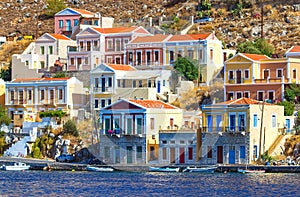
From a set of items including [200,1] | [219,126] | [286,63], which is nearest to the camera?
[219,126]

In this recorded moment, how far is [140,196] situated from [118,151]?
57.4 ft

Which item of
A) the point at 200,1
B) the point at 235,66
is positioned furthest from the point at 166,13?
the point at 235,66

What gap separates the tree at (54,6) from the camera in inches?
4890

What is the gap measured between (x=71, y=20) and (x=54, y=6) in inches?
489

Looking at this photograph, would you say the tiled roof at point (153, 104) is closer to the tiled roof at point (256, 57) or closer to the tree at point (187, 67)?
the tree at point (187, 67)

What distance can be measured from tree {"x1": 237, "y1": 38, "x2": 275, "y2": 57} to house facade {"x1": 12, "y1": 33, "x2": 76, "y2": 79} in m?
13.7

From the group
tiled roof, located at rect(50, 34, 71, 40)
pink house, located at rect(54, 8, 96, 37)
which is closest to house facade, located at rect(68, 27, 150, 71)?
tiled roof, located at rect(50, 34, 71, 40)

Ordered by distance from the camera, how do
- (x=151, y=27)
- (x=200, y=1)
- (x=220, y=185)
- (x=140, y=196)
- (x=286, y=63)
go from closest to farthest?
(x=140, y=196)
(x=220, y=185)
(x=286, y=63)
(x=151, y=27)
(x=200, y=1)

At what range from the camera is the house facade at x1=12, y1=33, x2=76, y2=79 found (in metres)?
105

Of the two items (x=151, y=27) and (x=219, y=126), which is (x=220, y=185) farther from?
(x=151, y=27)

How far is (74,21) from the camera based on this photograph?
11231 cm

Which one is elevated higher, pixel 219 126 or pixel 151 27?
pixel 151 27

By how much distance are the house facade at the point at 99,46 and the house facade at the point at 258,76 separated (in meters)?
11.5

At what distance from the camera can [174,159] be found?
84.8m
